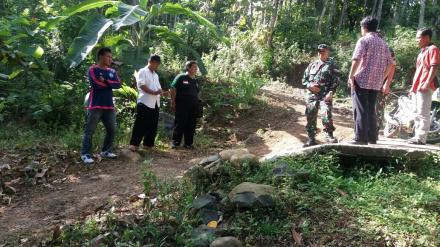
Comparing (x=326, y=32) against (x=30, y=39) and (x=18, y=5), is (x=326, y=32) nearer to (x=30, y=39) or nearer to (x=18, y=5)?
(x=18, y=5)

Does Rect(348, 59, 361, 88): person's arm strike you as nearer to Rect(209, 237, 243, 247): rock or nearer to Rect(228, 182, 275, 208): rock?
Rect(228, 182, 275, 208): rock

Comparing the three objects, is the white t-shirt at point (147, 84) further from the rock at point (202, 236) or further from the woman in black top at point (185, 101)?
the rock at point (202, 236)

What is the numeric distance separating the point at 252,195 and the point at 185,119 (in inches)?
136

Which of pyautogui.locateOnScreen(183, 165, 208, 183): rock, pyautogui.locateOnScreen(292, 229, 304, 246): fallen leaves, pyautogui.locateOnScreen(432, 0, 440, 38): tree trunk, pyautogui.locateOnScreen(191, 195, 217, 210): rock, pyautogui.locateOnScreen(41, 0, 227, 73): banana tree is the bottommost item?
pyautogui.locateOnScreen(292, 229, 304, 246): fallen leaves

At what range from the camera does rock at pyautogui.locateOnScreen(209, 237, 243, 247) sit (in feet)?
11.4

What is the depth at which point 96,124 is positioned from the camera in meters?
6.22

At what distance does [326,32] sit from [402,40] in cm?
710

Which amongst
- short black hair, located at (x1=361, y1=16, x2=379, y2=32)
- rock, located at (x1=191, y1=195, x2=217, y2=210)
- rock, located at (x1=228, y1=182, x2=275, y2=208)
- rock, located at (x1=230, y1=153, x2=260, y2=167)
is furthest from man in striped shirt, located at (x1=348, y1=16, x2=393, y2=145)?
rock, located at (x1=191, y1=195, x2=217, y2=210)

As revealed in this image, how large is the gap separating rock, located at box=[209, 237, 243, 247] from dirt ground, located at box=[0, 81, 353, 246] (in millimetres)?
1712

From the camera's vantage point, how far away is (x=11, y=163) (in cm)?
621

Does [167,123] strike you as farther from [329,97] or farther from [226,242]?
[226,242]

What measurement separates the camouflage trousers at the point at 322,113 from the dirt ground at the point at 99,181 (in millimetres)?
540

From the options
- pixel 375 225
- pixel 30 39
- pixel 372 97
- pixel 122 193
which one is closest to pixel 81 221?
pixel 122 193

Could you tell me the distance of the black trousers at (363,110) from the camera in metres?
5.42
